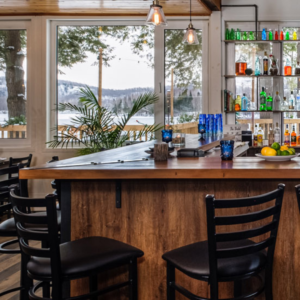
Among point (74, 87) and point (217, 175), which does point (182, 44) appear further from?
point (217, 175)

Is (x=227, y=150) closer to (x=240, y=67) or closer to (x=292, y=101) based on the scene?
(x=240, y=67)

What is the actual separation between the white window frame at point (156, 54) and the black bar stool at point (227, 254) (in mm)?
4089

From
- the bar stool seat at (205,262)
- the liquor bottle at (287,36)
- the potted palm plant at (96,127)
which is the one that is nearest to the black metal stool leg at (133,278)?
the bar stool seat at (205,262)

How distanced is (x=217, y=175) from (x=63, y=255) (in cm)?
78

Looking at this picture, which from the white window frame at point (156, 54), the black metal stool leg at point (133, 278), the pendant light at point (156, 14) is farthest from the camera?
the white window frame at point (156, 54)

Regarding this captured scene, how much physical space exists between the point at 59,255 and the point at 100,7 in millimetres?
4332

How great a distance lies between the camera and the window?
5.70 meters

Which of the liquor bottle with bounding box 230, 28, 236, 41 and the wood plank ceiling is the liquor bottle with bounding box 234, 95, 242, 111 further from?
the wood plank ceiling

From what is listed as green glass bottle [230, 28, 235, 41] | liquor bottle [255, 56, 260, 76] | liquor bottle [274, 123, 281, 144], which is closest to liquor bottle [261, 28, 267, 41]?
liquor bottle [255, 56, 260, 76]

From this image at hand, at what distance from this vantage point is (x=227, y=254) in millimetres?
1518

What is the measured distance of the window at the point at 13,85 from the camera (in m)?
5.70

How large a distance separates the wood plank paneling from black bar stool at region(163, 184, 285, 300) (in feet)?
1.03

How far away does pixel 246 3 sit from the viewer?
5484 mm

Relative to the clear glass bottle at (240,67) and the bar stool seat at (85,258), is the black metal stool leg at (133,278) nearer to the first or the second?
the bar stool seat at (85,258)
